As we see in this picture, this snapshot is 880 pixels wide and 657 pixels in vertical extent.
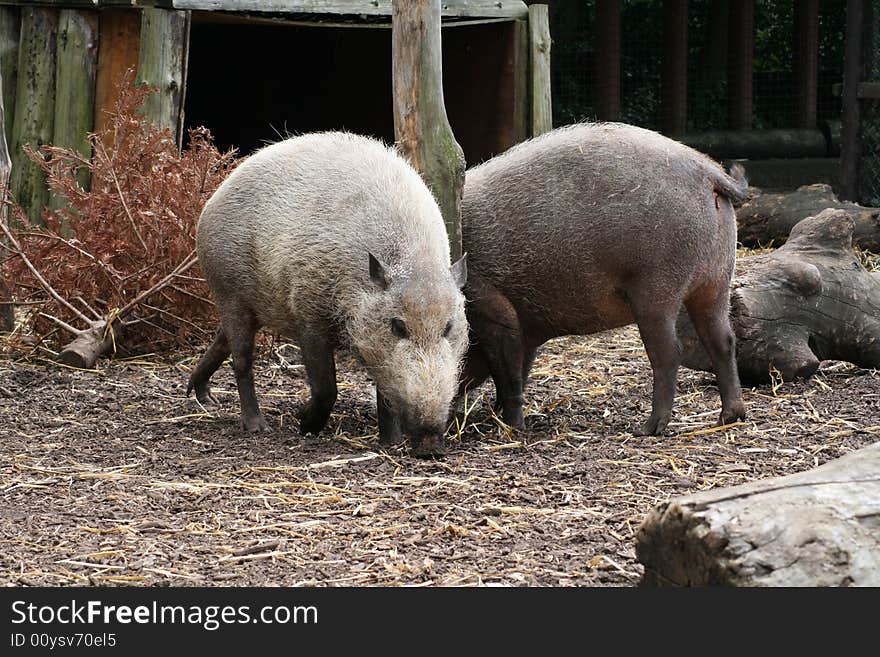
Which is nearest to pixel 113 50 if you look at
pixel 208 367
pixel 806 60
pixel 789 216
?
pixel 208 367

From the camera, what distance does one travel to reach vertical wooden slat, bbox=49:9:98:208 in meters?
8.06

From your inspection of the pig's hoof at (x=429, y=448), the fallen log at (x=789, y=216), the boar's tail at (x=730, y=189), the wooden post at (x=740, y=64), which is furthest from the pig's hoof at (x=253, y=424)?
the wooden post at (x=740, y=64)

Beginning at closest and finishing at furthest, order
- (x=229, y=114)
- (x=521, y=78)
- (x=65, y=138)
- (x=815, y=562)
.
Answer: (x=815, y=562)
(x=65, y=138)
(x=521, y=78)
(x=229, y=114)

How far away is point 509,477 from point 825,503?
183cm

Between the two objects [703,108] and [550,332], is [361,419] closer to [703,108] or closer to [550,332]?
[550,332]

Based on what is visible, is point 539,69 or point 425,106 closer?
point 425,106

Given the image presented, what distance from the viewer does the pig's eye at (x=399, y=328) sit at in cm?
490

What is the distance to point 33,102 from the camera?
320 inches

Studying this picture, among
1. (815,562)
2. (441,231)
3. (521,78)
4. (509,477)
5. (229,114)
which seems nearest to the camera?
(815,562)

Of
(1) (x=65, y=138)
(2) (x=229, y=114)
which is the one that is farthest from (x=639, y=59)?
(1) (x=65, y=138)

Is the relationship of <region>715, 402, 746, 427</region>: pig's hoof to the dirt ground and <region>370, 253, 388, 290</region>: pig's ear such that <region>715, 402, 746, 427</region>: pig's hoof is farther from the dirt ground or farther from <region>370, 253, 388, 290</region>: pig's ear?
<region>370, 253, 388, 290</region>: pig's ear

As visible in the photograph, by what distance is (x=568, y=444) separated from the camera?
5.44 meters

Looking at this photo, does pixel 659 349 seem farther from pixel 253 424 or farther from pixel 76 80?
pixel 76 80

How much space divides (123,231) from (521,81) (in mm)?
3525
